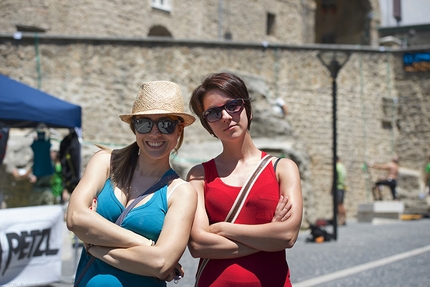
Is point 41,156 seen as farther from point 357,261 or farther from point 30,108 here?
point 357,261

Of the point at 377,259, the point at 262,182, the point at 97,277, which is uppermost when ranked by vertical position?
the point at 262,182

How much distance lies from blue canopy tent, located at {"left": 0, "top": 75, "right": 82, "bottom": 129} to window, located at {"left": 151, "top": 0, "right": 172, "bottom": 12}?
1518 centimetres

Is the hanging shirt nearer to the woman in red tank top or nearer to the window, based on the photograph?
the woman in red tank top

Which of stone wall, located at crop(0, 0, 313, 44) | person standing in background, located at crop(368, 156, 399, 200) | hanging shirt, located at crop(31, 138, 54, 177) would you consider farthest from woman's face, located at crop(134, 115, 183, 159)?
stone wall, located at crop(0, 0, 313, 44)

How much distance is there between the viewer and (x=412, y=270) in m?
7.62

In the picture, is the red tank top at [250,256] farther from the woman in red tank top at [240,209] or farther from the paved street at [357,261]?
the paved street at [357,261]

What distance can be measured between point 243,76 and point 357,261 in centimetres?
952

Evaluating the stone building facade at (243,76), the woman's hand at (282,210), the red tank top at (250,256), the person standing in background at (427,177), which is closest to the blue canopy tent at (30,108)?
the red tank top at (250,256)

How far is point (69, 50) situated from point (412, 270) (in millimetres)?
11034

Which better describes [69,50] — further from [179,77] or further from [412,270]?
[412,270]

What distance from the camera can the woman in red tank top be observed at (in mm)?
2691

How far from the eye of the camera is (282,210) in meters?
2.72

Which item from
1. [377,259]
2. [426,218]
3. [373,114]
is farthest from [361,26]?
[377,259]

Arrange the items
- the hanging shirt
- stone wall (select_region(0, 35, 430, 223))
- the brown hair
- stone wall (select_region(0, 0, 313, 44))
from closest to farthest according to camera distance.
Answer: the brown hair → the hanging shirt → stone wall (select_region(0, 35, 430, 223)) → stone wall (select_region(0, 0, 313, 44))
